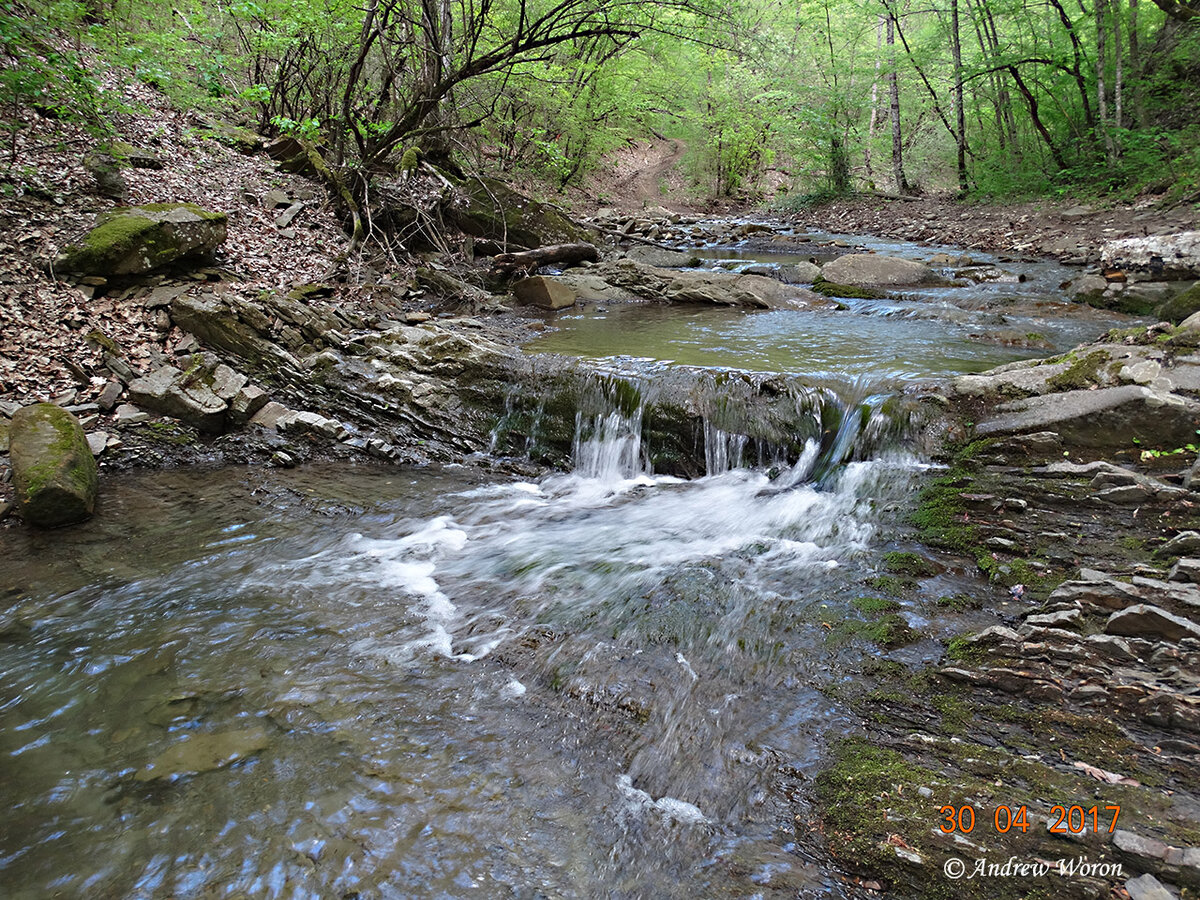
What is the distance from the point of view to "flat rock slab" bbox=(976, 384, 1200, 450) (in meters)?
4.38

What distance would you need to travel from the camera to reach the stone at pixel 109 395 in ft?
19.5

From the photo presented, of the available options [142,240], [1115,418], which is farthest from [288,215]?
[1115,418]

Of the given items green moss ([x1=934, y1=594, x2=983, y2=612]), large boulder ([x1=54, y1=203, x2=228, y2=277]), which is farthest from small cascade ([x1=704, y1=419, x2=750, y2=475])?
large boulder ([x1=54, y1=203, x2=228, y2=277])

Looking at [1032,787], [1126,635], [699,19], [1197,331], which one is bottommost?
[1032,787]

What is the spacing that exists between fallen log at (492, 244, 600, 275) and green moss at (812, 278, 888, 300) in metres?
4.96

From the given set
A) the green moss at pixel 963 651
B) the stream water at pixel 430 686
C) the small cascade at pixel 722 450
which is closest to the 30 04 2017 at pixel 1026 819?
the stream water at pixel 430 686

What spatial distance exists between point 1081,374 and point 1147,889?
4.78 m

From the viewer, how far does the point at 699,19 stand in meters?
7.60

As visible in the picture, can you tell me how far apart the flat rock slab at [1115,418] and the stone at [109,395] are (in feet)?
27.8

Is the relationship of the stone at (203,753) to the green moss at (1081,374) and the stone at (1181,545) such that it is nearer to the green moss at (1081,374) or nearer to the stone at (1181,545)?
the stone at (1181,545)

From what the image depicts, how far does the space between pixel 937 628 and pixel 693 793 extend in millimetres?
1801

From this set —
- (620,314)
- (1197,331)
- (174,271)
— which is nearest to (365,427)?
(174,271)

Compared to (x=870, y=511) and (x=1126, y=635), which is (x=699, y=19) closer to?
(x=870, y=511)

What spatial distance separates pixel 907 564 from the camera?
4105mm
